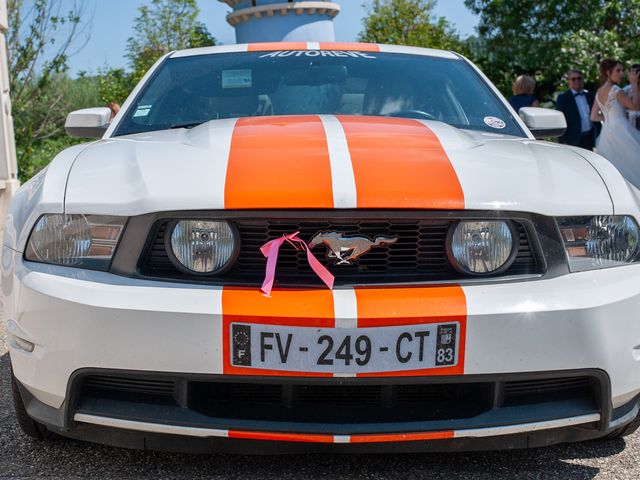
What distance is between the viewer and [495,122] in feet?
10.5

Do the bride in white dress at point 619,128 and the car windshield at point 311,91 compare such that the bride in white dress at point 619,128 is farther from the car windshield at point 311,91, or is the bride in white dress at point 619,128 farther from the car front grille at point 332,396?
the car front grille at point 332,396

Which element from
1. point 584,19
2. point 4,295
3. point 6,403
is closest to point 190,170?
point 4,295

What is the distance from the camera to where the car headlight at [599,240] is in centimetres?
221

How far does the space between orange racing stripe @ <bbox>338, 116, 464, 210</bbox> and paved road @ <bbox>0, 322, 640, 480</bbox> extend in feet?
2.59

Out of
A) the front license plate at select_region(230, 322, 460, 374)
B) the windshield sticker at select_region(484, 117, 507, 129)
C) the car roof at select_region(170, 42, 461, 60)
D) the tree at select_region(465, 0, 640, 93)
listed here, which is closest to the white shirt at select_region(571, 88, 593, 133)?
the car roof at select_region(170, 42, 461, 60)

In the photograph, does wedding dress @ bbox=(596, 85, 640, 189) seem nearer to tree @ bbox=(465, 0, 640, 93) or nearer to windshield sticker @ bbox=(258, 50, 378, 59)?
windshield sticker @ bbox=(258, 50, 378, 59)

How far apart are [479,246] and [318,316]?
502 mm

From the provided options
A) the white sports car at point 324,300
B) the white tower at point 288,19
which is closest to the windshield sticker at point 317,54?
the white sports car at point 324,300

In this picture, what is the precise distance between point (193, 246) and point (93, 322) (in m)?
0.32

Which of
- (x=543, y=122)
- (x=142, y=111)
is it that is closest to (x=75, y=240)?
(x=142, y=111)

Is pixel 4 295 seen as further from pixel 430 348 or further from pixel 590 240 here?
pixel 590 240

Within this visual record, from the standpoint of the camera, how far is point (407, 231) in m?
2.14

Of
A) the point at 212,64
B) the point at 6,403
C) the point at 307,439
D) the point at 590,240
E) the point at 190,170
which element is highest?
the point at 212,64

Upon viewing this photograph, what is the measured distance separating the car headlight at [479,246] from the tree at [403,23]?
26.1 metres
